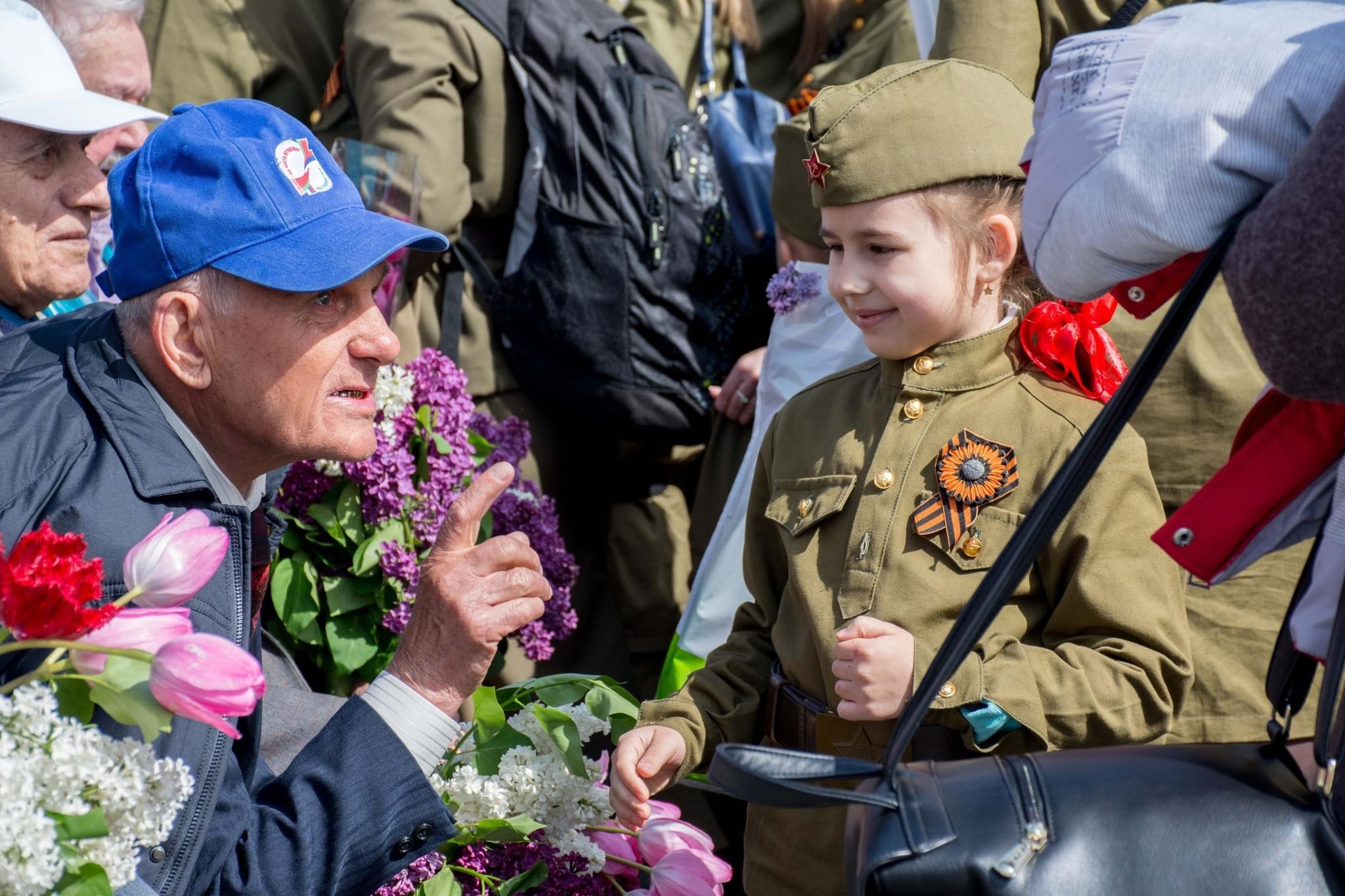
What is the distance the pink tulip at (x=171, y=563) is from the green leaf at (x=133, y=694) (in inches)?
3.4

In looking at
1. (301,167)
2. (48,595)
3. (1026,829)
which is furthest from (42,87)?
(1026,829)

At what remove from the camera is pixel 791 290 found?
3027 mm

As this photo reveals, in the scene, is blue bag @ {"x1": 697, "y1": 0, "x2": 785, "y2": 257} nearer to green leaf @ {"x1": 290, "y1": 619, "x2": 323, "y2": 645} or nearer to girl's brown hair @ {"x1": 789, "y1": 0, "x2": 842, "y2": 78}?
girl's brown hair @ {"x1": 789, "y1": 0, "x2": 842, "y2": 78}

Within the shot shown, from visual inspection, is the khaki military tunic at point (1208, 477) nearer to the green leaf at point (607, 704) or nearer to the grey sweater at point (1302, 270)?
the green leaf at point (607, 704)

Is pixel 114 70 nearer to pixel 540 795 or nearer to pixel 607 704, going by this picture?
pixel 607 704

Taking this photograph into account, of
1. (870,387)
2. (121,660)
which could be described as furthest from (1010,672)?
(121,660)

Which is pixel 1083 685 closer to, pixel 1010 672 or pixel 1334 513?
pixel 1010 672

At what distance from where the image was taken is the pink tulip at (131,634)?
3.79 feet

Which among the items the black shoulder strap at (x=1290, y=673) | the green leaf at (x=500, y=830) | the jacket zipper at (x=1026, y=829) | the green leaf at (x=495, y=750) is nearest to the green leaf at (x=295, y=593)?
the green leaf at (x=495, y=750)

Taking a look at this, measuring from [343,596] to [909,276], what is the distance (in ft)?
4.76

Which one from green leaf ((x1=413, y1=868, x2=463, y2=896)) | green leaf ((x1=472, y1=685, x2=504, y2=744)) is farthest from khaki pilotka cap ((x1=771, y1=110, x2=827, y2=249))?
green leaf ((x1=413, y1=868, x2=463, y2=896))

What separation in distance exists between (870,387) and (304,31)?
8.06ft

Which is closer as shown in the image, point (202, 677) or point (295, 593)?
point (202, 677)

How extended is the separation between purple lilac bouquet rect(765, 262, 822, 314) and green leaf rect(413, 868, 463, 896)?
1.52 m
